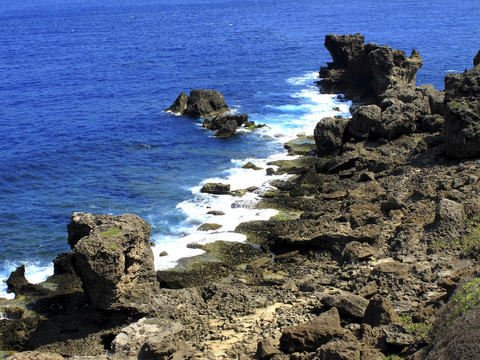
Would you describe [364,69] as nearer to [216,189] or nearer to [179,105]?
[179,105]

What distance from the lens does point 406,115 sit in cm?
5266

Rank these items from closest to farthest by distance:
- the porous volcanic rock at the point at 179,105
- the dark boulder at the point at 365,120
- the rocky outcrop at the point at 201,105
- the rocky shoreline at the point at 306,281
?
the rocky shoreline at the point at 306,281 < the dark boulder at the point at 365,120 < the rocky outcrop at the point at 201,105 < the porous volcanic rock at the point at 179,105

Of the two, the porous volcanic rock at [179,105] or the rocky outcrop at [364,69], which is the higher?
the rocky outcrop at [364,69]

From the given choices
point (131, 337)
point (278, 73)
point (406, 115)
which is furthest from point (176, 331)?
point (278, 73)

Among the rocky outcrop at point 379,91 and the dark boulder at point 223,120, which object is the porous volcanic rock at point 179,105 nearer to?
the dark boulder at point 223,120

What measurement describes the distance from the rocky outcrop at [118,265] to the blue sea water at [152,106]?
707 centimetres

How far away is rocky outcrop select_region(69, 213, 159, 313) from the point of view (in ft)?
89.9

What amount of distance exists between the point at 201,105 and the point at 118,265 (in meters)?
50.0

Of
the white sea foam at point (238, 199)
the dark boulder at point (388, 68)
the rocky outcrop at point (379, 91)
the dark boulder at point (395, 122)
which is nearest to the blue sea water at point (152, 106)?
the white sea foam at point (238, 199)

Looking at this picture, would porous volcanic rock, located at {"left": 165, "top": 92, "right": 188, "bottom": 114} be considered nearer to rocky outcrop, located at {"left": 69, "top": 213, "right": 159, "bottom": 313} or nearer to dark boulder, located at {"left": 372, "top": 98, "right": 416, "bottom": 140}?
dark boulder, located at {"left": 372, "top": 98, "right": 416, "bottom": 140}

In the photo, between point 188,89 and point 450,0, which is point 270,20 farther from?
point 188,89

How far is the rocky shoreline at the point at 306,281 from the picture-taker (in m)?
22.0

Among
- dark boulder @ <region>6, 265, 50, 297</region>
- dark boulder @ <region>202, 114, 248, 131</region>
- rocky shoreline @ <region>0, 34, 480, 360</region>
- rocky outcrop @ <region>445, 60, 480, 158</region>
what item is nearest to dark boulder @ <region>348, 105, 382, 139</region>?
rocky shoreline @ <region>0, 34, 480, 360</region>

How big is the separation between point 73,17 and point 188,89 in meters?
123
